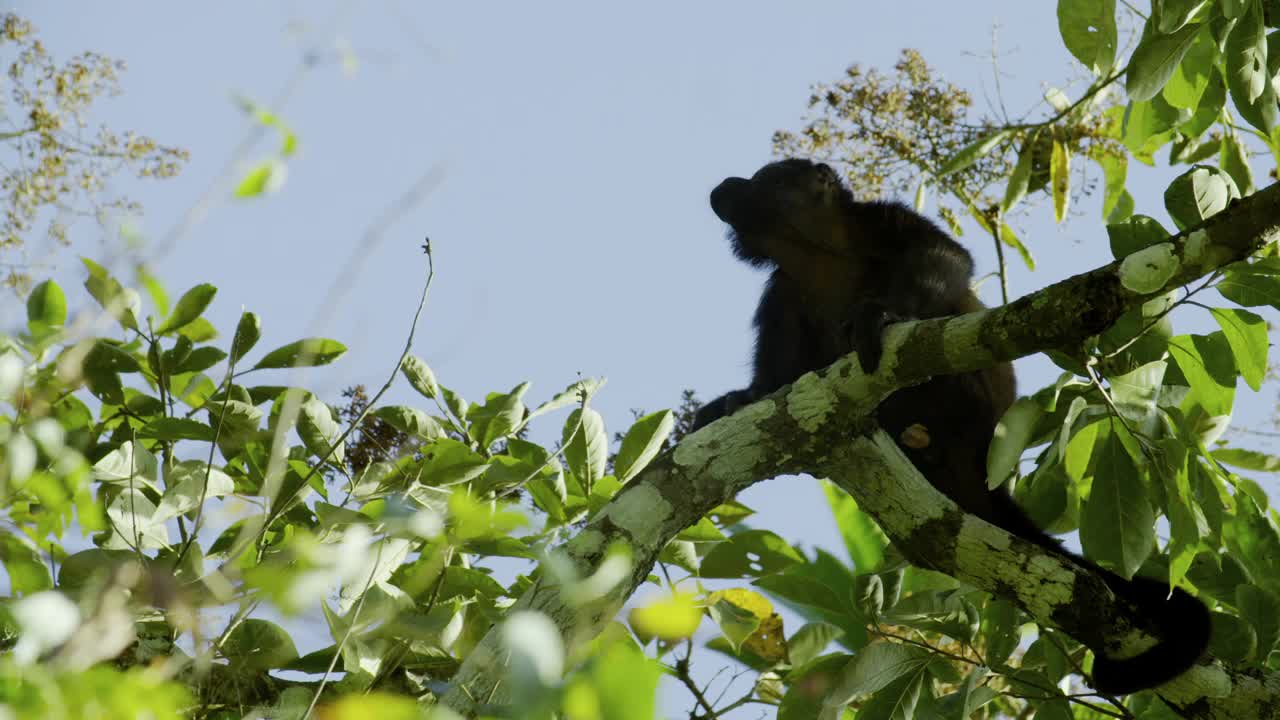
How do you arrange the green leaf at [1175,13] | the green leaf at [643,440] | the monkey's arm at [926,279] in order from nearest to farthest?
the green leaf at [1175,13]
the green leaf at [643,440]
the monkey's arm at [926,279]

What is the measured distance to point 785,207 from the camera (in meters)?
4.23

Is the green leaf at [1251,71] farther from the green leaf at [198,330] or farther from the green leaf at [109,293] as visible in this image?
the green leaf at [198,330]

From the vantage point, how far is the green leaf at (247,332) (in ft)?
7.61

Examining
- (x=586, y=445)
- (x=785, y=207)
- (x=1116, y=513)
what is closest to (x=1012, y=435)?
(x=1116, y=513)

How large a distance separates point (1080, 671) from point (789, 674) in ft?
2.10

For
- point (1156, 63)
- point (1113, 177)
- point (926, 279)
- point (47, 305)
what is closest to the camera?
point (47, 305)

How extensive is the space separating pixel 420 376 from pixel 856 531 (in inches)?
43.2

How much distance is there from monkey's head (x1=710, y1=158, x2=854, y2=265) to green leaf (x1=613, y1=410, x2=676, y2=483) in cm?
178

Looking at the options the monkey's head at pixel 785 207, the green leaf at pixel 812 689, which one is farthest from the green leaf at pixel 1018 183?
the green leaf at pixel 812 689

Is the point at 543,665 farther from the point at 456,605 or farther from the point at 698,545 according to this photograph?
the point at 698,545

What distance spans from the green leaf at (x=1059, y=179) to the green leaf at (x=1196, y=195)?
868mm

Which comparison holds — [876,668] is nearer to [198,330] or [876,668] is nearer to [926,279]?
[926,279]

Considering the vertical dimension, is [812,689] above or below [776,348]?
below

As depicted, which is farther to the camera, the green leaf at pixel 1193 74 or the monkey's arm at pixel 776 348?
the monkey's arm at pixel 776 348
